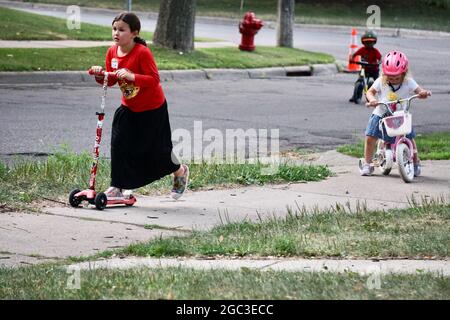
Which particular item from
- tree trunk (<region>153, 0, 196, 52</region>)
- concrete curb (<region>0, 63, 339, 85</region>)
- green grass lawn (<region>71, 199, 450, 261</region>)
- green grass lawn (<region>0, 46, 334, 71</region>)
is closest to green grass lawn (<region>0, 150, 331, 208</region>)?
green grass lawn (<region>71, 199, 450, 261</region>)

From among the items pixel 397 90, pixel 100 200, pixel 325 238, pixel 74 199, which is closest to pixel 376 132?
pixel 397 90

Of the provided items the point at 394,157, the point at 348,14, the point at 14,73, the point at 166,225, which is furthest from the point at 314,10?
the point at 166,225

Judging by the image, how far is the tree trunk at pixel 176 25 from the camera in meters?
21.5

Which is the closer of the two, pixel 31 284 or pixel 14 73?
pixel 31 284

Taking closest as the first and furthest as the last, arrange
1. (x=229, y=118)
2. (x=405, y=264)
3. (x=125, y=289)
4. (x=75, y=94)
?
(x=125, y=289) < (x=405, y=264) < (x=229, y=118) < (x=75, y=94)

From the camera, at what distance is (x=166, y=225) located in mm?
8320

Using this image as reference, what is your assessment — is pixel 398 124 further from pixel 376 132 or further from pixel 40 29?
pixel 40 29

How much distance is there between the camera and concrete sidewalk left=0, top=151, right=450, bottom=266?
7.54 m

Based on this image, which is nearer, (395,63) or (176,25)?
(395,63)

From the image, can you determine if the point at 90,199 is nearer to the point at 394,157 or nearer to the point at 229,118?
the point at 394,157

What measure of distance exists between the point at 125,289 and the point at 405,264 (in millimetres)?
1852

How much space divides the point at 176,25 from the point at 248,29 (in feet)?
7.48

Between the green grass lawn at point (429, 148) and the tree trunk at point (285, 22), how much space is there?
12031 mm

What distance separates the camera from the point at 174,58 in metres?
21.1
